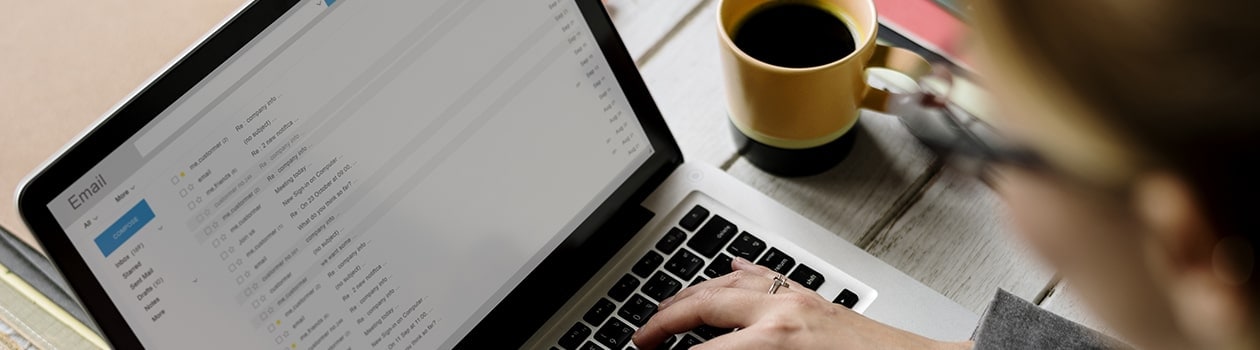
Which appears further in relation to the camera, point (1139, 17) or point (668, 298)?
point (668, 298)

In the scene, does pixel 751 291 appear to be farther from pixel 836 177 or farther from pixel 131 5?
pixel 131 5

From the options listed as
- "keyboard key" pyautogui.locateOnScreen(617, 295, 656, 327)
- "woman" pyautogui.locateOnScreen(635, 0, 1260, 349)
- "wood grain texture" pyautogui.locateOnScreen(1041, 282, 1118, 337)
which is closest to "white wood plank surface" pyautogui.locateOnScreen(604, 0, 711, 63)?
"keyboard key" pyautogui.locateOnScreen(617, 295, 656, 327)

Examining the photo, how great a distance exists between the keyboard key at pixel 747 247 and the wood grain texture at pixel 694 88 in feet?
0.30

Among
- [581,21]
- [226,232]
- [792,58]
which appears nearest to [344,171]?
[226,232]

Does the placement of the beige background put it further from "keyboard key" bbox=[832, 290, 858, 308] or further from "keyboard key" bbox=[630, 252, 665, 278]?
"keyboard key" bbox=[832, 290, 858, 308]

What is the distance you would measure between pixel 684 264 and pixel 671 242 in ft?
0.06

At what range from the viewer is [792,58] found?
80 cm

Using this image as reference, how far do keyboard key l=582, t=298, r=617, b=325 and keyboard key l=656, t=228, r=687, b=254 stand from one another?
0.17 ft

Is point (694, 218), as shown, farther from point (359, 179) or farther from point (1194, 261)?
point (1194, 261)

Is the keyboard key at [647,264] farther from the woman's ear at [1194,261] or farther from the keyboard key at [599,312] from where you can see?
the woman's ear at [1194,261]

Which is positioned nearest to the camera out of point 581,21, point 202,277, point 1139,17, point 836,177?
point 1139,17

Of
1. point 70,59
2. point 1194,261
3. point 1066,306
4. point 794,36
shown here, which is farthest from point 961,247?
point 70,59

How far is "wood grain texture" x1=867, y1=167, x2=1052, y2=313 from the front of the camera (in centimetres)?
80

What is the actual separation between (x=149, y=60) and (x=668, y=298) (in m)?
0.43
